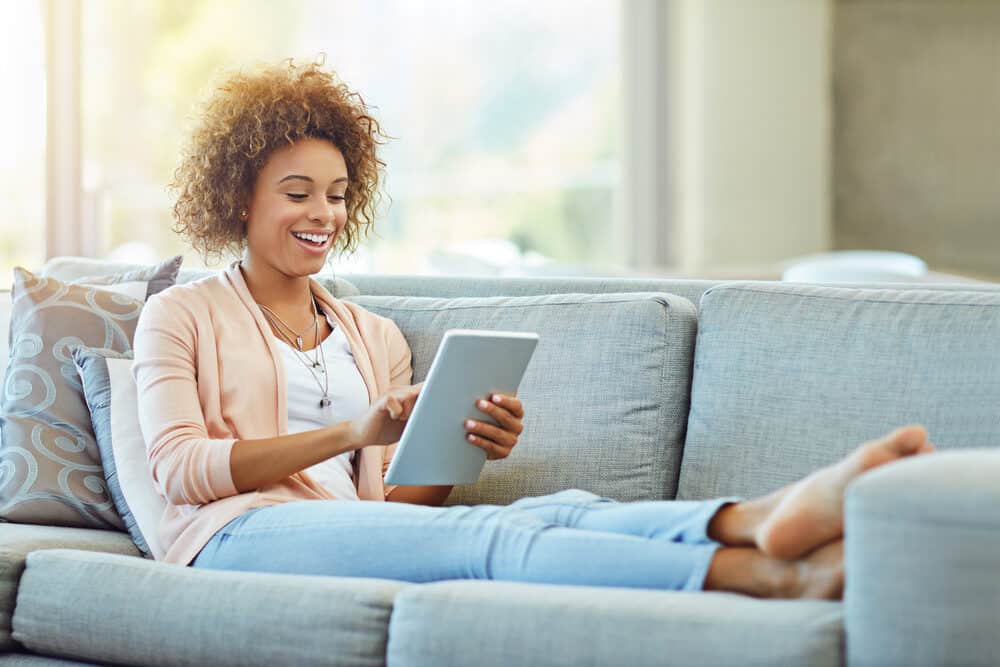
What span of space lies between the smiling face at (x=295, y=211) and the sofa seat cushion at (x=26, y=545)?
0.52 m

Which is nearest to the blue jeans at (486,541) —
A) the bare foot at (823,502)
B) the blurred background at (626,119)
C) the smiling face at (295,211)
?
the bare foot at (823,502)

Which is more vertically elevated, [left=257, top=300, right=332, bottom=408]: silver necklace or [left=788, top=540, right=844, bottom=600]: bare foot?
[left=257, top=300, right=332, bottom=408]: silver necklace

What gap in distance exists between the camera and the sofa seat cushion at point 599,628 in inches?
54.1

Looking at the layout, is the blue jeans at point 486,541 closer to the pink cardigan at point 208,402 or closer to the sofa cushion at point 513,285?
the pink cardigan at point 208,402

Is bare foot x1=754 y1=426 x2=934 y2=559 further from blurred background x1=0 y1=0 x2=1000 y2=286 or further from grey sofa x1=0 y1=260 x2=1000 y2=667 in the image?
blurred background x1=0 y1=0 x2=1000 y2=286

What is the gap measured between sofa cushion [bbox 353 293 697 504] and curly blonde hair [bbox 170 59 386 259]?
0.48m

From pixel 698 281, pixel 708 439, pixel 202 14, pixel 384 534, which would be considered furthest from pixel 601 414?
pixel 202 14

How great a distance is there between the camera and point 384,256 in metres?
6.76

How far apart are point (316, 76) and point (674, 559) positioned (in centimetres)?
113

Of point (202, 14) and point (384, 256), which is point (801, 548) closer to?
point (384, 256)

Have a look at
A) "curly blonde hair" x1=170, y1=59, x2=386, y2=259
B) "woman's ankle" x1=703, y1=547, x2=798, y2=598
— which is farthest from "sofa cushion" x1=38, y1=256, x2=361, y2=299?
"woman's ankle" x1=703, y1=547, x2=798, y2=598

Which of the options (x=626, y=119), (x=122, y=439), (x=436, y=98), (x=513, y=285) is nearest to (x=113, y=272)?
(x=122, y=439)

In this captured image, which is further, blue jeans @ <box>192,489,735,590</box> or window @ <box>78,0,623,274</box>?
window @ <box>78,0,623,274</box>

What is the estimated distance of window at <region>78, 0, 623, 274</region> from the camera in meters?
6.44
